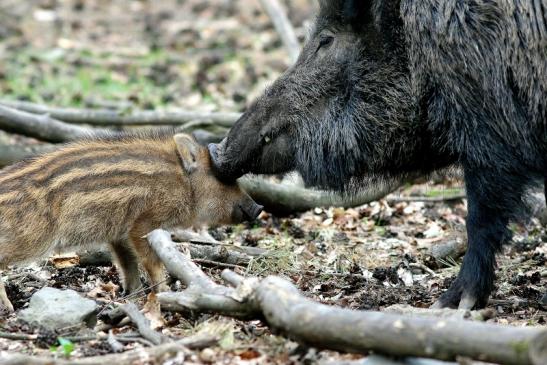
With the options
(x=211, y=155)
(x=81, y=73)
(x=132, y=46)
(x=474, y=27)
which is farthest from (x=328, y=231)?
(x=132, y=46)

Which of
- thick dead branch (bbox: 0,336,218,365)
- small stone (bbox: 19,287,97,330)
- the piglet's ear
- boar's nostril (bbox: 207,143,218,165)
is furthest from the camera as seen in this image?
boar's nostril (bbox: 207,143,218,165)

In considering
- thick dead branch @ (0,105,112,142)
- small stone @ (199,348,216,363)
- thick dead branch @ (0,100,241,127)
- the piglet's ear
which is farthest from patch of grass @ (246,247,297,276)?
thick dead branch @ (0,100,241,127)

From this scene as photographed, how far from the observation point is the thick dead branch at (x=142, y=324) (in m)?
4.81

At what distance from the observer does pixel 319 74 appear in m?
6.23

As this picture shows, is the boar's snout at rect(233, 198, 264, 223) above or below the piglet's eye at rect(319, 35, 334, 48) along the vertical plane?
below

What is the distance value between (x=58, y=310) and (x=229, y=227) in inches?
110

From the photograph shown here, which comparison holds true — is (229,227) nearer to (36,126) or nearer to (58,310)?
(36,126)

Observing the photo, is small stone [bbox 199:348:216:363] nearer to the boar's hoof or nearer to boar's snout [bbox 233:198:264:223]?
the boar's hoof

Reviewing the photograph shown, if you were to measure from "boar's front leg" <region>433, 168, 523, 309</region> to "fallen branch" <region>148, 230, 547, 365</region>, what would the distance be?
1.58 m

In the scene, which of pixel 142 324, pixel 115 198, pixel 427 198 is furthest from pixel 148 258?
pixel 427 198

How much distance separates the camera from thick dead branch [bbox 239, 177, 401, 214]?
25.3 ft

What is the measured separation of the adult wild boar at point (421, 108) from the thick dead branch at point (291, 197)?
3.57 ft

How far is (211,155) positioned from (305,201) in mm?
1403

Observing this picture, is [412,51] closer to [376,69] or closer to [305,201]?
[376,69]
